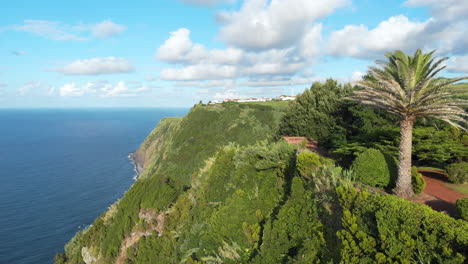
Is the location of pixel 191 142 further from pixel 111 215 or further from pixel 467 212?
pixel 467 212

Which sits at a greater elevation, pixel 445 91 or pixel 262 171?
pixel 445 91

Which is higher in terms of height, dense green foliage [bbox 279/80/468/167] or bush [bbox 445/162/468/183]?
dense green foliage [bbox 279/80/468/167]

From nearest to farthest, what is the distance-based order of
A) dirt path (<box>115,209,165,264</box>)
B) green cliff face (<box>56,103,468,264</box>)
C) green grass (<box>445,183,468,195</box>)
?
green cliff face (<box>56,103,468,264</box>), green grass (<box>445,183,468,195</box>), dirt path (<box>115,209,165,264</box>)

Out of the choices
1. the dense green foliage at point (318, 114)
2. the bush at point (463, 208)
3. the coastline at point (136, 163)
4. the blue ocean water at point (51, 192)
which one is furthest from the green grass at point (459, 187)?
the coastline at point (136, 163)

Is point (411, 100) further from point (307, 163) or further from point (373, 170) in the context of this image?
point (307, 163)

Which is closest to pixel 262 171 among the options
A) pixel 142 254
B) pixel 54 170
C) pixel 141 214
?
pixel 142 254

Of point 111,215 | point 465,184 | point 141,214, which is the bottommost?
point 111,215

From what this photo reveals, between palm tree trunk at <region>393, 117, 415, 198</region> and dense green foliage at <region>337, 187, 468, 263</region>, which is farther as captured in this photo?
palm tree trunk at <region>393, 117, 415, 198</region>

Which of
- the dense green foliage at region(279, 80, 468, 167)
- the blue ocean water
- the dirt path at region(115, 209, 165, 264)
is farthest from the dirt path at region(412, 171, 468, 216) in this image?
the blue ocean water

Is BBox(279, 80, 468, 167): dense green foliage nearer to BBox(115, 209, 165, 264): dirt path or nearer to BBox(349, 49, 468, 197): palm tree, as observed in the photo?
BBox(349, 49, 468, 197): palm tree
